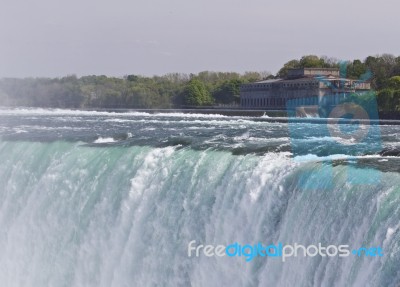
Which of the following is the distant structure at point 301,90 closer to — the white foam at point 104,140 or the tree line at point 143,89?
the tree line at point 143,89

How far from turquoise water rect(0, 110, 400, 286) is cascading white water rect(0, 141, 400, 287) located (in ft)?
0.09

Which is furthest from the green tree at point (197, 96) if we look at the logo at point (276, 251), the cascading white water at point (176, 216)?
the logo at point (276, 251)

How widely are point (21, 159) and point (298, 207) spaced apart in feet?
41.0

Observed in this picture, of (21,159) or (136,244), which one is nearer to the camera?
(136,244)

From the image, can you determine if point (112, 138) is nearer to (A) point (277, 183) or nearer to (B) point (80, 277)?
(B) point (80, 277)

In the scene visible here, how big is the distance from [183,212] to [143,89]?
89445 mm

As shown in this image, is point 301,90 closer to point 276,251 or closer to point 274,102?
point 274,102

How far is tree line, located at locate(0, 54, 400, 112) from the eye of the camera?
273ft

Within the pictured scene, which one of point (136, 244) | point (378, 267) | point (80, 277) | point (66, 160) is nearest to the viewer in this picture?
point (378, 267)

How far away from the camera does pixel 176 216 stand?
15.7 m

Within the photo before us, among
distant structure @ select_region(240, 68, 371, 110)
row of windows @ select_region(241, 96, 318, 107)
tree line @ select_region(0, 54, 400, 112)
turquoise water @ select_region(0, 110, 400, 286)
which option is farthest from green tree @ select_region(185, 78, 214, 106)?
turquoise water @ select_region(0, 110, 400, 286)

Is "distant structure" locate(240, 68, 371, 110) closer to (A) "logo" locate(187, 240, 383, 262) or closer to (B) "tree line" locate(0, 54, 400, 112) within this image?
(B) "tree line" locate(0, 54, 400, 112)

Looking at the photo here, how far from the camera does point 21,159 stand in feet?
75.2

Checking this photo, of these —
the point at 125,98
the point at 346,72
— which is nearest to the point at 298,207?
the point at 346,72
